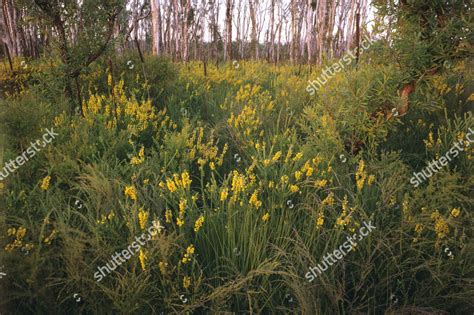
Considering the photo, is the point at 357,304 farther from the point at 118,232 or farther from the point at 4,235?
the point at 4,235

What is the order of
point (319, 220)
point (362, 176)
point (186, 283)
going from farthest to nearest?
point (362, 176), point (319, 220), point (186, 283)

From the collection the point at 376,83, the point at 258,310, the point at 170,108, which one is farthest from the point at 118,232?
the point at 170,108

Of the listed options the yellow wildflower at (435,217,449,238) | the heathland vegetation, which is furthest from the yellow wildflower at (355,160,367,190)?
the yellow wildflower at (435,217,449,238)

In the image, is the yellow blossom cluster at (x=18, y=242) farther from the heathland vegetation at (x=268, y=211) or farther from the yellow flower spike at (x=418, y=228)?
the yellow flower spike at (x=418, y=228)

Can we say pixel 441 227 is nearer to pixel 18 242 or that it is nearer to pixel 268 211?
pixel 268 211

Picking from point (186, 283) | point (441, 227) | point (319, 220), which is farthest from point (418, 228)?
point (186, 283)

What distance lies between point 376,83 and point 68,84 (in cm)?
445

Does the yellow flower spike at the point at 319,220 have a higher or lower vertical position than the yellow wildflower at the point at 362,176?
lower

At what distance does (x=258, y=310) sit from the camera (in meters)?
1.96

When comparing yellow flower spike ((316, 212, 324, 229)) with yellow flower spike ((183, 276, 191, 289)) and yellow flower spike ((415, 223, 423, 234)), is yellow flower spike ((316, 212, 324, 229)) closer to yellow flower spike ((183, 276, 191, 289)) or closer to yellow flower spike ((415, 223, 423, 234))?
yellow flower spike ((415, 223, 423, 234))

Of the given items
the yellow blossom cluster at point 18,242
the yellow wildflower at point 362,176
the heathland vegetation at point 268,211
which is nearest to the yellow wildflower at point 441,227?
the heathland vegetation at point 268,211

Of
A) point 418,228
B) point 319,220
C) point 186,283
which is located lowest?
point 186,283

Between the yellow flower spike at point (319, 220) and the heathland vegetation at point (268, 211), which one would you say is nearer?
the heathland vegetation at point (268, 211)

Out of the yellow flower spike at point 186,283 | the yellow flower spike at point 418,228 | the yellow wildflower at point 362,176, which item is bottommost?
the yellow flower spike at point 186,283
